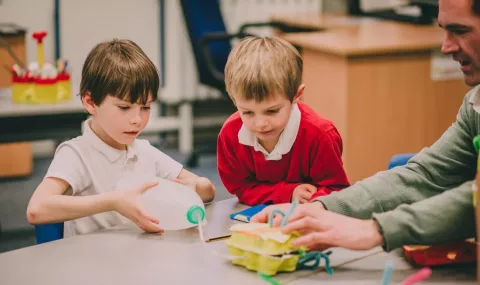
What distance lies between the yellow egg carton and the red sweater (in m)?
0.43

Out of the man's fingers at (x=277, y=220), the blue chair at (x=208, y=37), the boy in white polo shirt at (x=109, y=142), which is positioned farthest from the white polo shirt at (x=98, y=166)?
the blue chair at (x=208, y=37)

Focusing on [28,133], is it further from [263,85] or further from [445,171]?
[445,171]

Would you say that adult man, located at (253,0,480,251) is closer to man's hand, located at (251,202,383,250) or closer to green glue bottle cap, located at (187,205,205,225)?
man's hand, located at (251,202,383,250)

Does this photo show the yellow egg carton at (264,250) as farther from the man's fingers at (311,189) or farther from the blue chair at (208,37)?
the blue chair at (208,37)

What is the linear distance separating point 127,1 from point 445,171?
3536 millimetres

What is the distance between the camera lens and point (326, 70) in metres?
3.66

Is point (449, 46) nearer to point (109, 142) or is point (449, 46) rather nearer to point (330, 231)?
point (330, 231)

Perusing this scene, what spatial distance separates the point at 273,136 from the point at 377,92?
1.92 meters

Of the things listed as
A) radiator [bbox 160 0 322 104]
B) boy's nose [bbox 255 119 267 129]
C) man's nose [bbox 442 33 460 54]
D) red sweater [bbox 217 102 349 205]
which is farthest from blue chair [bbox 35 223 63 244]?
radiator [bbox 160 0 322 104]

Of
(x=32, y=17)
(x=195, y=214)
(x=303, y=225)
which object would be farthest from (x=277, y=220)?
(x=32, y=17)

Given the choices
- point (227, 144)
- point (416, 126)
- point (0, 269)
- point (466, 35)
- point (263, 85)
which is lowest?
point (416, 126)

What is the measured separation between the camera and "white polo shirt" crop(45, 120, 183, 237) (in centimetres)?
176

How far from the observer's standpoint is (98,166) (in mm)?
1826

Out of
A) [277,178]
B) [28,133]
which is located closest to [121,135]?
[277,178]
